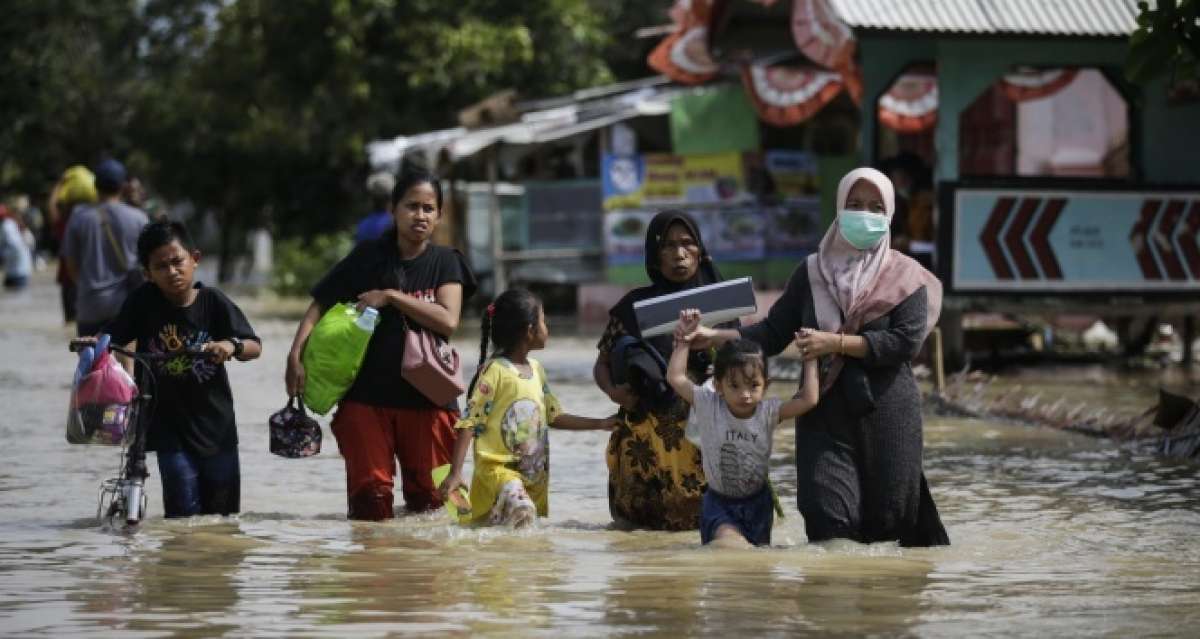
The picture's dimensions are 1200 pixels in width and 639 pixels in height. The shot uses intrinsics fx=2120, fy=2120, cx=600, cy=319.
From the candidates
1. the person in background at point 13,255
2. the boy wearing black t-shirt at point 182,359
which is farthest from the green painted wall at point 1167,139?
the person in background at point 13,255

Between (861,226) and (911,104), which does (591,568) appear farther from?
(911,104)

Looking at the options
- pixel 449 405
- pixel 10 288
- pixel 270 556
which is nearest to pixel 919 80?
pixel 449 405

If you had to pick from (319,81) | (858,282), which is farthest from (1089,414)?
(319,81)

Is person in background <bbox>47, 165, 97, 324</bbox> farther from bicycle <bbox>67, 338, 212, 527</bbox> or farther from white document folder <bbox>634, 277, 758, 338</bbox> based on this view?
white document folder <bbox>634, 277, 758, 338</bbox>

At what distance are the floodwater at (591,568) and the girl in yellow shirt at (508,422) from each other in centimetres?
15

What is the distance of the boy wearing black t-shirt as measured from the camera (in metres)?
8.59

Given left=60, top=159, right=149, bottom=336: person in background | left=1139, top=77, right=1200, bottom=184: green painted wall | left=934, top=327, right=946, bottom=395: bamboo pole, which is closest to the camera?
left=60, top=159, right=149, bottom=336: person in background

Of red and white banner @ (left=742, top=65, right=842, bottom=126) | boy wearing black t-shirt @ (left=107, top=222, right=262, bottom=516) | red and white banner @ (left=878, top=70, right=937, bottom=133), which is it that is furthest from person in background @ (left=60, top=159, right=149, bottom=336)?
red and white banner @ (left=878, top=70, right=937, bottom=133)

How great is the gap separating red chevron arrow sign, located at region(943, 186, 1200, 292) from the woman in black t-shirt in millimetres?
8186

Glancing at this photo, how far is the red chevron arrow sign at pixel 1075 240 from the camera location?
53.5 ft

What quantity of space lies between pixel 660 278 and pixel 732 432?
794mm

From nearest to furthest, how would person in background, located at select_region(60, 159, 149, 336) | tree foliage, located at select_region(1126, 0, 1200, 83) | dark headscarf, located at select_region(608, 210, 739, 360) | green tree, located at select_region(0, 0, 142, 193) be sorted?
dark headscarf, located at select_region(608, 210, 739, 360) → tree foliage, located at select_region(1126, 0, 1200, 83) → person in background, located at select_region(60, 159, 149, 336) → green tree, located at select_region(0, 0, 142, 193)

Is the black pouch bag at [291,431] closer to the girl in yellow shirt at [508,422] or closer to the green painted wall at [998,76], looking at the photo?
the girl in yellow shirt at [508,422]

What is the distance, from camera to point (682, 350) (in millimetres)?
7699
